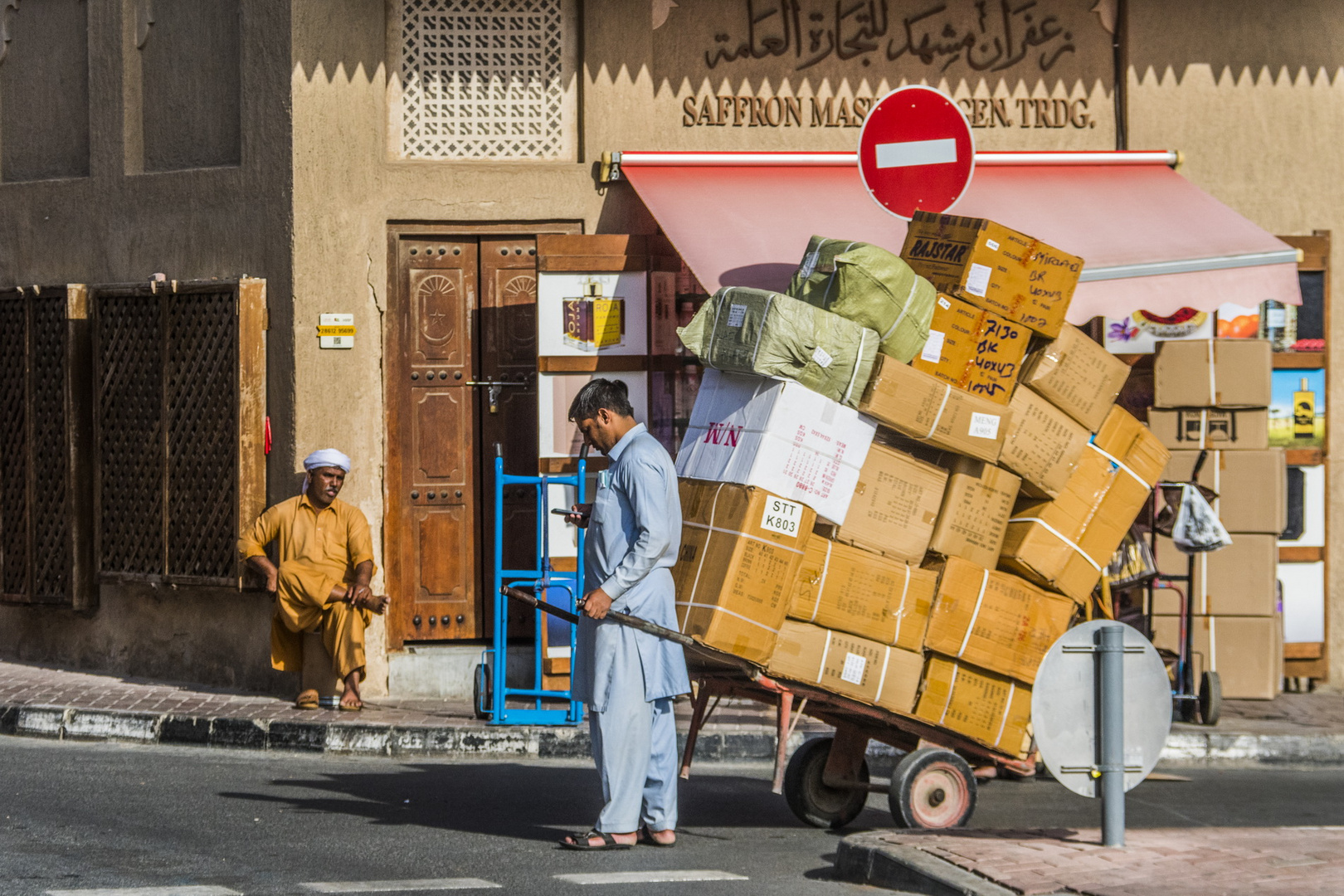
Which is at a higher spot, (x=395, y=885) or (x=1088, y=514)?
(x=1088, y=514)

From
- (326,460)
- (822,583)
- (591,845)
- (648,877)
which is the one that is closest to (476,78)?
(326,460)

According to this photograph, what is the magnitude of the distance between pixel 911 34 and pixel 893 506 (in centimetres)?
520

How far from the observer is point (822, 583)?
727 centimetres

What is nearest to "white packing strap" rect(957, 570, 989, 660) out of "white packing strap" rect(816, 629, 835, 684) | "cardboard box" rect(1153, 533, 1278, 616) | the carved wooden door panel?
"white packing strap" rect(816, 629, 835, 684)

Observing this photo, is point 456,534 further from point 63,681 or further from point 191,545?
point 63,681

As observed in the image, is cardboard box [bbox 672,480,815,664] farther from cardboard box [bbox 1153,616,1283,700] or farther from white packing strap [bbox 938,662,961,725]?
cardboard box [bbox 1153,616,1283,700]

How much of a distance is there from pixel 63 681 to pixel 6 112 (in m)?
Result: 4.16

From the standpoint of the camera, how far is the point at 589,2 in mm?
11266

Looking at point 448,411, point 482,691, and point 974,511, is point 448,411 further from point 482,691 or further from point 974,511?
point 974,511

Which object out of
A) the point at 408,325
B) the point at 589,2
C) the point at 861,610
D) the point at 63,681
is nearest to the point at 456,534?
the point at 408,325

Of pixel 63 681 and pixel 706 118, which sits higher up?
pixel 706 118

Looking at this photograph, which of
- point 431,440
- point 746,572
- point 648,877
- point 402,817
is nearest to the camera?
point 648,877

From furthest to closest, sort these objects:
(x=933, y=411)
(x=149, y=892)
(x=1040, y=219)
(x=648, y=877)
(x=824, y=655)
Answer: (x=1040, y=219), (x=933, y=411), (x=824, y=655), (x=648, y=877), (x=149, y=892)

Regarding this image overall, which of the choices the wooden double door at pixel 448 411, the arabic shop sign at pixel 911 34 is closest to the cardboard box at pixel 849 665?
the wooden double door at pixel 448 411
